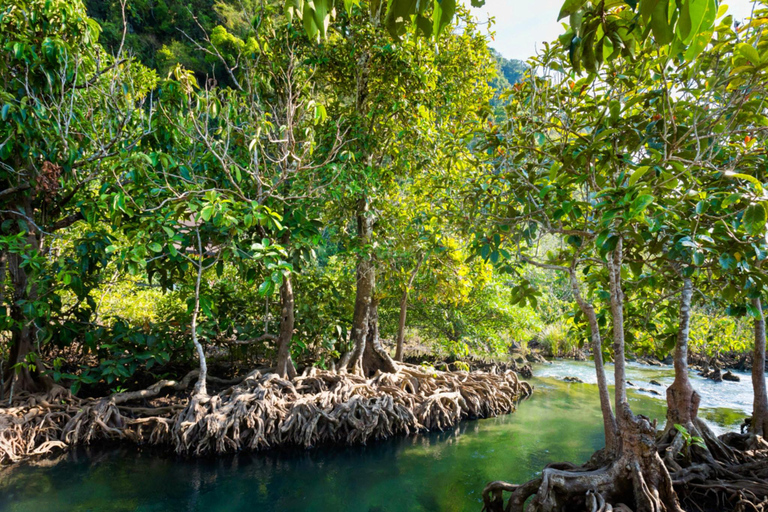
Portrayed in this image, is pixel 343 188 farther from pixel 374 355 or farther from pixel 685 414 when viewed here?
pixel 685 414

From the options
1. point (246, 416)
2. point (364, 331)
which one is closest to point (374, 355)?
point (364, 331)

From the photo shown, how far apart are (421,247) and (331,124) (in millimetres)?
2068

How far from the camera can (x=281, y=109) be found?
606 centimetres

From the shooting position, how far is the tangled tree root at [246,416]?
4938 millimetres

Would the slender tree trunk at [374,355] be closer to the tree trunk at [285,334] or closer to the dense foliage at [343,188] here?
the dense foliage at [343,188]

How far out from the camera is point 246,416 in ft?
17.1

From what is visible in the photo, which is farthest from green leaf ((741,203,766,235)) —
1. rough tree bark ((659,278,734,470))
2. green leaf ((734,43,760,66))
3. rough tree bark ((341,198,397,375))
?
rough tree bark ((341,198,397,375))

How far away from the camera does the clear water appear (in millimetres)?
4023

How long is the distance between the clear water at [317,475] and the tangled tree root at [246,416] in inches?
6.9

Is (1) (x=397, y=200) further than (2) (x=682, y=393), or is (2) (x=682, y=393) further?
(1) (x=397, y=200)

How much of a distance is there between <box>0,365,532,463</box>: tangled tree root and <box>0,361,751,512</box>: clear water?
18 cm

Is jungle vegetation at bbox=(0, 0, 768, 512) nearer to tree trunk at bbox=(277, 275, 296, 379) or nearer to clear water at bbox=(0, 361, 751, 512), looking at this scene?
tree trunk at bbox=(277, 275, 296, 379)

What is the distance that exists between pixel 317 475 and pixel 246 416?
3.63 ft

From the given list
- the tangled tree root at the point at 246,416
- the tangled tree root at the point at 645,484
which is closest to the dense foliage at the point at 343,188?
the tangled tree root at the point at 246,416
